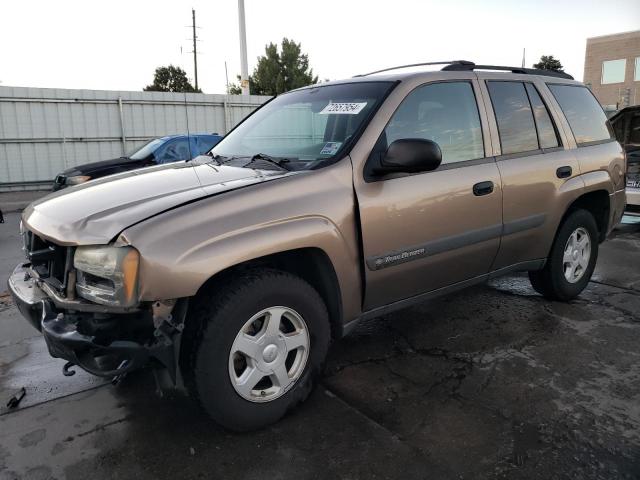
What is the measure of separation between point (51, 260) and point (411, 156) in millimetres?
1894

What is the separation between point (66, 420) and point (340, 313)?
159cm

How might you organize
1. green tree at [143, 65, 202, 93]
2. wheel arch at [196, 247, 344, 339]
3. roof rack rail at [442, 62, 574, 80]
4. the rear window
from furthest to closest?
green tree at [143, 65, 202, 93] < the rear window < roof rack rail at [442, 62, 574, 80] < wheel arch at [196, 247, 344, 339]

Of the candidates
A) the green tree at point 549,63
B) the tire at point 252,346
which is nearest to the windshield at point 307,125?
the tire at point 252,346

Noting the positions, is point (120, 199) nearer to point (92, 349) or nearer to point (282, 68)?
point (92, 349)

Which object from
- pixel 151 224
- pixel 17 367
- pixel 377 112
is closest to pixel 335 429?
pixel 151 224

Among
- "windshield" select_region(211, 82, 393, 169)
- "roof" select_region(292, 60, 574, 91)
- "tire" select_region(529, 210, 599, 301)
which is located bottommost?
"tire" select_region(529, 210, 599, 301)

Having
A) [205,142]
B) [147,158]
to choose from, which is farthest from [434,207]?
[147,158]

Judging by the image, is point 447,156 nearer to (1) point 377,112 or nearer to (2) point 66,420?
(1) point 377,112

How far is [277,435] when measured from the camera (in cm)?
262

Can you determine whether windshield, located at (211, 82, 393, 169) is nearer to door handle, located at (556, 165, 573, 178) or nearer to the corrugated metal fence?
door handle, located at (556, 165, 573, 178)

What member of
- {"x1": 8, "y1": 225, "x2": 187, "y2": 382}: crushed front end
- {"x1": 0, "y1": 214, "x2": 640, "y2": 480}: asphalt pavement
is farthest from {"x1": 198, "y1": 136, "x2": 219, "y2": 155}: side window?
{"x1": 8, "y1": 225, "x2": 187, "y2": 382}: crushed front end

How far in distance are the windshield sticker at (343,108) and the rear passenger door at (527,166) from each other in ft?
3.28

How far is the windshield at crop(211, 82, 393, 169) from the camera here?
9.81 feet

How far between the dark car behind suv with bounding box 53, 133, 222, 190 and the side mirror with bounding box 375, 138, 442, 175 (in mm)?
6930
